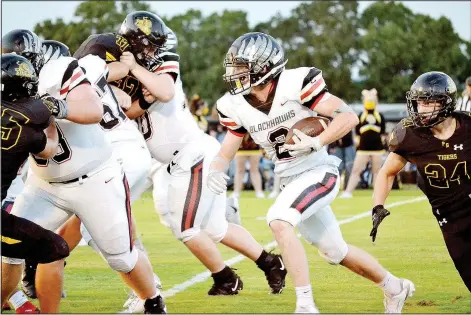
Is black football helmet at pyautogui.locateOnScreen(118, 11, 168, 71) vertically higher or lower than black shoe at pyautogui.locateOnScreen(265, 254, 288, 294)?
higher

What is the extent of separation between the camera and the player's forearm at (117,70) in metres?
6.41

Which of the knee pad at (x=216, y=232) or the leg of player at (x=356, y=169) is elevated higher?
the knee pad at (x=216, y=232)

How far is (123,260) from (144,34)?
1607 mm

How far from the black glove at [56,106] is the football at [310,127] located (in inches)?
57.1

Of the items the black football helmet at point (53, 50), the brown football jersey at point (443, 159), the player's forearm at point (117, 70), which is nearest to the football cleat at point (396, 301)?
the brown football jersey at point (443, 159)

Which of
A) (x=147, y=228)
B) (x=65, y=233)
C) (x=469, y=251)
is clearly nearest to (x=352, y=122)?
(x=469, y=251)

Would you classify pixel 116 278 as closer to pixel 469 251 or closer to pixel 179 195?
pixel 179 195

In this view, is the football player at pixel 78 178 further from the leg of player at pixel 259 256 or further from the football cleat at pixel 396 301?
the football cleat at pixel 396 301

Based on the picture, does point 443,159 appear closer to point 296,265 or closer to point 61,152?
point 296,265

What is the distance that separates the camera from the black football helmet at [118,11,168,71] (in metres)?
6.50

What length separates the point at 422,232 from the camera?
10.5 metres

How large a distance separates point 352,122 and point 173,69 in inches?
57.4

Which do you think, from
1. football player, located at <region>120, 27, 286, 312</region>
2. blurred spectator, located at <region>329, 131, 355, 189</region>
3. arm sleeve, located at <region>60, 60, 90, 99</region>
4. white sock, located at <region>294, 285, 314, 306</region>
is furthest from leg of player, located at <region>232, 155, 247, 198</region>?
arm sleeve, located at <region>60, 60, 90, 99</region>

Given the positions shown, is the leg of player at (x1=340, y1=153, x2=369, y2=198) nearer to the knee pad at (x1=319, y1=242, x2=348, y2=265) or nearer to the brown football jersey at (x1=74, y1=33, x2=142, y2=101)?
the brown football jersey at (x1=74, y1=33, x2=142, y2=101)
